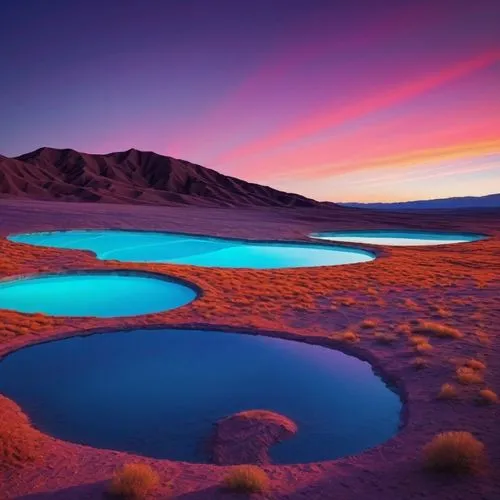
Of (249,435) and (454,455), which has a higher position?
(454,455)

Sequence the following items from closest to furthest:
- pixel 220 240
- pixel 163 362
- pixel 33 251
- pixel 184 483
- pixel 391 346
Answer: pixel 184 483 → pixel 163 362 → pixel 391 346 → pixel 33 251 → pixel 220 240

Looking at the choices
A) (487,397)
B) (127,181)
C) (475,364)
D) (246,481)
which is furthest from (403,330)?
(127,181)

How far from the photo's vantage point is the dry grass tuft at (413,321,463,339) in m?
10.1

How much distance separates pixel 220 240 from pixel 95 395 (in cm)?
2401

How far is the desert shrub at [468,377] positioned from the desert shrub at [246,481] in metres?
4.18

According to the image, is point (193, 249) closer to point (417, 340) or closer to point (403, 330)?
point (403, 330)

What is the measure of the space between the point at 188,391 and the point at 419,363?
4127 millimetres

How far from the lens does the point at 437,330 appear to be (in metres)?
10.3

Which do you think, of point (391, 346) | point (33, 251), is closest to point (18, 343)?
point (391, 346)

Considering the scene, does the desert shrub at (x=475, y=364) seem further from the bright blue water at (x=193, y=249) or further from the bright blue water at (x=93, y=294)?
the bright blue water at (x=193, y=249)

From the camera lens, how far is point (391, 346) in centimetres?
972

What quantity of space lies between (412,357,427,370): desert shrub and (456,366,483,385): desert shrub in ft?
2.16

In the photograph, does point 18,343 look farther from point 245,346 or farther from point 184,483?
point 184,483

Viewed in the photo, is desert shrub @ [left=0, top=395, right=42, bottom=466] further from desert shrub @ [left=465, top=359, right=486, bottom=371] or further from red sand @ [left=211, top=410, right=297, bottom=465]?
desert shrub @ [left=465, top=359, right=486, bottom=371]
